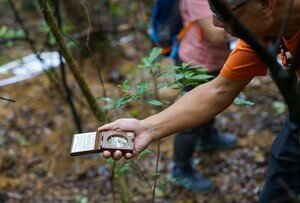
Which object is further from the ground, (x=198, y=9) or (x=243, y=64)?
(x=198, y=9)

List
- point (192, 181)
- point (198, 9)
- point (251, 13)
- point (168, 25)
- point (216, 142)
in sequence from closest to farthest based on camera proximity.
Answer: point (251, 13), point (198, 9), point (168, 25), point (192, 181), point (216, 142)

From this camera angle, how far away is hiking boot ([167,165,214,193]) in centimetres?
358

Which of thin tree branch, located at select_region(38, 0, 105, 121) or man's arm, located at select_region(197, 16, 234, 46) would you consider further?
man's arm, located at select_region(197, 16, 234, 46)

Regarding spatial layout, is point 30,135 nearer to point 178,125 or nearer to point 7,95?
point 7,95

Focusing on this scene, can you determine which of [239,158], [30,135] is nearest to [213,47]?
[239,158]

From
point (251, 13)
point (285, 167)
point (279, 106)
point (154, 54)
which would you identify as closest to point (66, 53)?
point (154, 54)

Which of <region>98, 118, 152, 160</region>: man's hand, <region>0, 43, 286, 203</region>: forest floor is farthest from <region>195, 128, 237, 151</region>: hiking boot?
<region>98, 118, 152, 160</region>: man's hand

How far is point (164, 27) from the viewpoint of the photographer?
3412 millimetres

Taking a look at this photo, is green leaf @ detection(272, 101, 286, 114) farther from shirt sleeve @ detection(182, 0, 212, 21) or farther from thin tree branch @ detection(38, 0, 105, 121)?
thin tree branch @ detection(38, 0, 105, 121)

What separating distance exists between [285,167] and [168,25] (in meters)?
1.56

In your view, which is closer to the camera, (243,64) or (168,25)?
(243,64)

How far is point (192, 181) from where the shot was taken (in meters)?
3.59

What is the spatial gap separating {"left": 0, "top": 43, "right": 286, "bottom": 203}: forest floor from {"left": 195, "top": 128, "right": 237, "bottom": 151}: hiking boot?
6 centimetres

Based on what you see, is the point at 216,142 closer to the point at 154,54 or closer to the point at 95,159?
the point at 95,159
